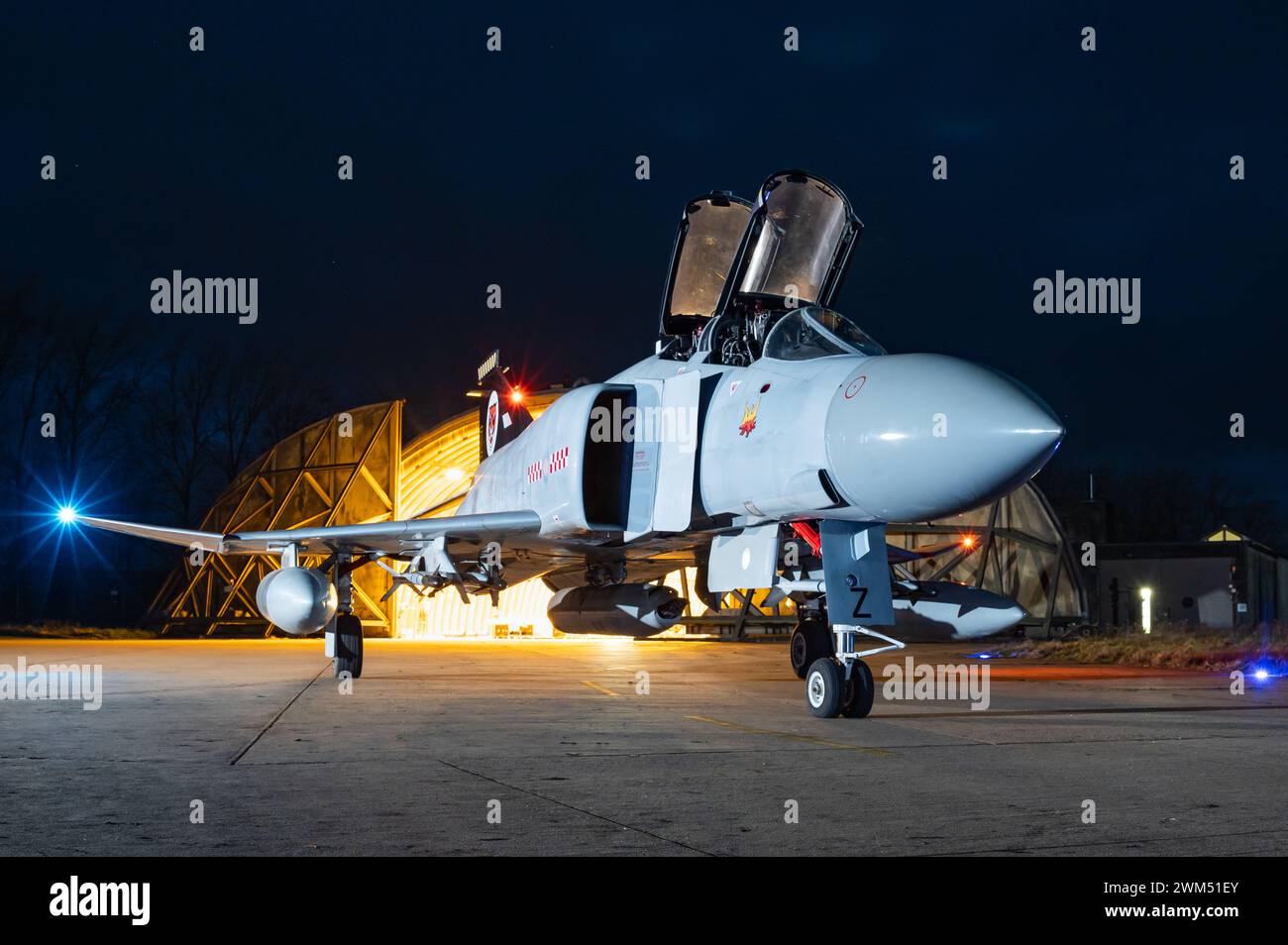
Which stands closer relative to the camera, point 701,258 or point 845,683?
point 845,683

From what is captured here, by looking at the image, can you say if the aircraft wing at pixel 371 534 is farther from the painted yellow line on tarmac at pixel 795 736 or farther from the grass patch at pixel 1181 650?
the grass patch at pixel 1181 650

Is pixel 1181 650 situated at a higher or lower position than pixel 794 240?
lower

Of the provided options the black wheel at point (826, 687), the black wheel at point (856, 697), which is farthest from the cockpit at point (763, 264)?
the black wheel at point (856, 697)

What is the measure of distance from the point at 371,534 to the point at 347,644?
5.11 ft

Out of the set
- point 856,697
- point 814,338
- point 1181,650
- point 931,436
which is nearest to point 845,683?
point 856,697

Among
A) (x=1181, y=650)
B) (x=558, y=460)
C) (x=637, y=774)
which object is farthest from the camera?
(x=1181, y=650)

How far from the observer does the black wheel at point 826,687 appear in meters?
8.95

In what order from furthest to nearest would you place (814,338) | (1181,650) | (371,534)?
1. (1181,650)
2. (371,534)
3. (814,338)

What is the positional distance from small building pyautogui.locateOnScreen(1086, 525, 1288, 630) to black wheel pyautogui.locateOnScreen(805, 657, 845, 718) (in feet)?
100

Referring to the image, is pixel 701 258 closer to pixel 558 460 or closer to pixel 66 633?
Result: pixel 558 460

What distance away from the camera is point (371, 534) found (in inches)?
541
